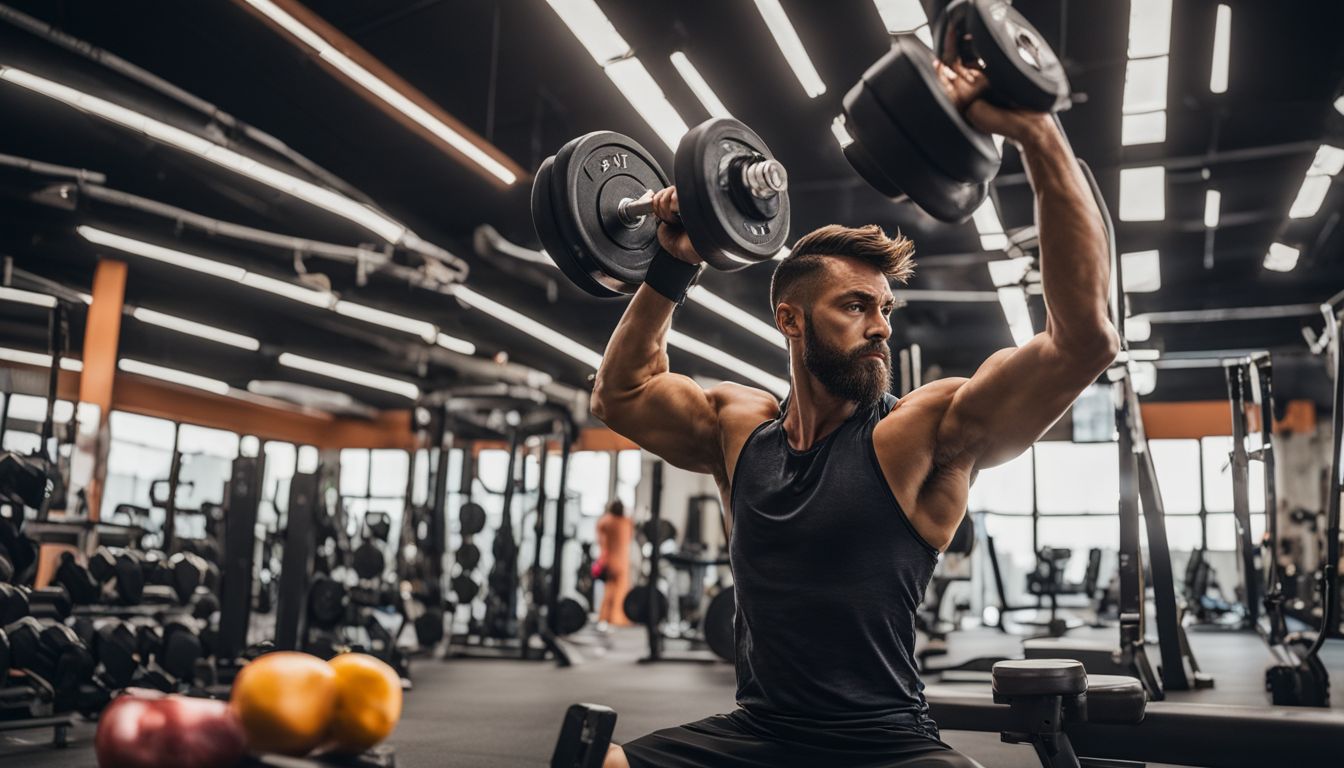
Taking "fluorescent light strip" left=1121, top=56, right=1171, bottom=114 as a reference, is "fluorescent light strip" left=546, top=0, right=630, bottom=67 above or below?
below

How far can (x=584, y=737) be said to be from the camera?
114 cm

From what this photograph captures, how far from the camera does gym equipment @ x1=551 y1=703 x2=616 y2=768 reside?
1.13m

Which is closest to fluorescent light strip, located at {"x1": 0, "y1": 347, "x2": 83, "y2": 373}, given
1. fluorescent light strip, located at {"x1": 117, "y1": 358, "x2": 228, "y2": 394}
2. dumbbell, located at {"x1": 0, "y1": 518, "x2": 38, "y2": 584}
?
fluorescent light strip, located at {"x1": 117, "y1": 358, "x2": 228, "y2": 394}

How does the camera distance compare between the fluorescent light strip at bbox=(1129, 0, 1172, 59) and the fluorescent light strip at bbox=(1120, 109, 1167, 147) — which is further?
the fluorescent light strip at bbox=(1120, 109, 1167, 147)

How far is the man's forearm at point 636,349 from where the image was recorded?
1558mm

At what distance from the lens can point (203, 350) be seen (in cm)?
1161

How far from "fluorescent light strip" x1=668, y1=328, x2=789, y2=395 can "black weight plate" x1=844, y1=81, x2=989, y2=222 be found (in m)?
6.87

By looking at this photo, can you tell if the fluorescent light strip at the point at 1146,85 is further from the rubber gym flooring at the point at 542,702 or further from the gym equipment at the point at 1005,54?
the gym equipment at the point at 1005,54

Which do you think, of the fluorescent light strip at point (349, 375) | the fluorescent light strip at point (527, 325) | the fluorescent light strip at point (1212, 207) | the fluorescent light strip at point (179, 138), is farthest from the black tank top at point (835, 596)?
the fluorescent light strip at point (349, 375)

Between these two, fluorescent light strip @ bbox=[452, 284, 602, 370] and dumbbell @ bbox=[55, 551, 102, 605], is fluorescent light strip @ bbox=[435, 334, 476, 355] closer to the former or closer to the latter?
fluorescent light strip @ bbox=[452, 284, 602, 370]

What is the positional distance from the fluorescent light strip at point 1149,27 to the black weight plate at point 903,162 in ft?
10.7

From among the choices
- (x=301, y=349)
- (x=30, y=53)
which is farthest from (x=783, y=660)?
(x=301, y=349)

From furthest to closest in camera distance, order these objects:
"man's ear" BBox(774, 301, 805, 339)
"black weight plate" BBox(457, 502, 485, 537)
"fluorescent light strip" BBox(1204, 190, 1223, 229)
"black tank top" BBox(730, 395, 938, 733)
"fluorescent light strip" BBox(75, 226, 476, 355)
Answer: "fluorescent light strip" BBox(75, 226, 476, 355) → "black weight plate" BBox(457, 502, 485, 537) → "fluorescent light strip" BBox(1204, 190, 1223, 229) → "man's ear" BBox(774, 301, 805, 339) → "black tank top" BBox(730, 395, 938, 733)

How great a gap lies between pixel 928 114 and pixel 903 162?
0.21 ft
